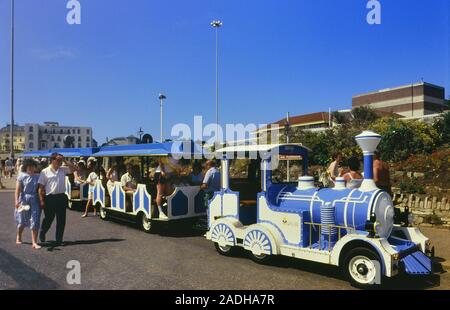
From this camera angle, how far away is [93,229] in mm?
9906

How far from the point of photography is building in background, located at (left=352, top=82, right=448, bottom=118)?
68.6 m

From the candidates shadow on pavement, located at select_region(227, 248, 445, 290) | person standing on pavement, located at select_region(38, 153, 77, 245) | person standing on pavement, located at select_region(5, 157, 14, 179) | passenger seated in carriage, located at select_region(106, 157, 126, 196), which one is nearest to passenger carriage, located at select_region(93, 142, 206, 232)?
passenger seated in carriage, located at select_region(106, 157, 126, 196)

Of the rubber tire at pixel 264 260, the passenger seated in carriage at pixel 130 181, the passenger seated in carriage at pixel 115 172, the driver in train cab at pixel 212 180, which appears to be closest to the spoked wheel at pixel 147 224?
the passenger seated in carriage at pixel 130 181

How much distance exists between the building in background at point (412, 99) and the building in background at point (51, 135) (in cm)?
9786

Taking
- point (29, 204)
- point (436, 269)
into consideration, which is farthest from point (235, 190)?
point (29, 204)

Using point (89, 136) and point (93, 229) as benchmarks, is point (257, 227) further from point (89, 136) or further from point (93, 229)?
point (89, 136)

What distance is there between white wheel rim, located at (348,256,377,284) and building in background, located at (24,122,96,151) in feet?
439

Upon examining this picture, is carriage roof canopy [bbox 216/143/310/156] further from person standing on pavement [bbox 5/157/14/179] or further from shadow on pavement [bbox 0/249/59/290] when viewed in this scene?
person standing on pavement [bbox 5/157/14/179]

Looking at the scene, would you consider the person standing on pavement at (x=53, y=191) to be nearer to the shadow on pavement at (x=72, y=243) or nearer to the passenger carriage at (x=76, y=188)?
the shadow on pavement at (x=72, y=243)

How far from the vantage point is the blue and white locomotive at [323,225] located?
5258 mm

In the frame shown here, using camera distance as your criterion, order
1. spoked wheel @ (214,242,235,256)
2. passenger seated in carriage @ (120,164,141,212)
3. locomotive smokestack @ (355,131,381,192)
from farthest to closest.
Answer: passenger seated in carriage @ (120,164,141,212) < spoked wheel @ (214,242,235,256) < locomotive smokestack @ (355,131,381,192)

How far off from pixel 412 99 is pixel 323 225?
243 feet

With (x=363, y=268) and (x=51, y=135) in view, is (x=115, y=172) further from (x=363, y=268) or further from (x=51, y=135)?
(x=51, y=135)
